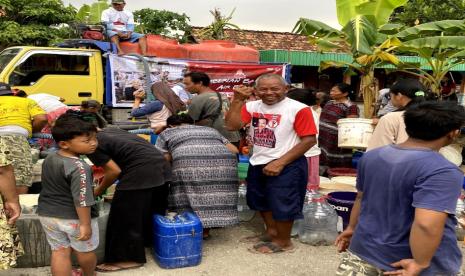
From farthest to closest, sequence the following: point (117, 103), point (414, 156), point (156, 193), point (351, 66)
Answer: point (117, 103) < point (351, 66) < point (156, 193) < point (414, 156)

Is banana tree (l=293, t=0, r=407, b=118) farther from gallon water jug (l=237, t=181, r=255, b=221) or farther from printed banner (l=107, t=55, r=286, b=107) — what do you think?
gallon water jug (l=237, t=181, r=255, b=221)

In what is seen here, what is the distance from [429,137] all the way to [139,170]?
2.54m

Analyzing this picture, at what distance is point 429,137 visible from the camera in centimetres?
199

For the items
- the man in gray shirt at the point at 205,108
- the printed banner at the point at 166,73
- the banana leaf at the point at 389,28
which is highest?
the banana leaf at the point at 389,28

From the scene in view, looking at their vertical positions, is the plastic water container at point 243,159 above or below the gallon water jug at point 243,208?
above

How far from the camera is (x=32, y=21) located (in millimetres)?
15227

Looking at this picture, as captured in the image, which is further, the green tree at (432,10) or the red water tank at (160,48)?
the green tree at (432,10)

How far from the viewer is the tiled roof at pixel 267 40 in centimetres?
1989

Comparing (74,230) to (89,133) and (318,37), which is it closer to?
(89,133)

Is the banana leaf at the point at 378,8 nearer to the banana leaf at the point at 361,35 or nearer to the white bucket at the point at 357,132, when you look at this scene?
the banana leaf at the point at 361,35

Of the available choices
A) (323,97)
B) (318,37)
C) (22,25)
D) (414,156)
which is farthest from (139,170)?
(22,25)

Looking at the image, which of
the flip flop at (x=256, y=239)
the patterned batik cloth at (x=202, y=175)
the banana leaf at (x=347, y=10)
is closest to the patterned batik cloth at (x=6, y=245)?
the patterned batik cloth at (x=202, y=175)

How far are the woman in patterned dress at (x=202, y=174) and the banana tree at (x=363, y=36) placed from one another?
11.8 feet

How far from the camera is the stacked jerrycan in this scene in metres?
4.65
